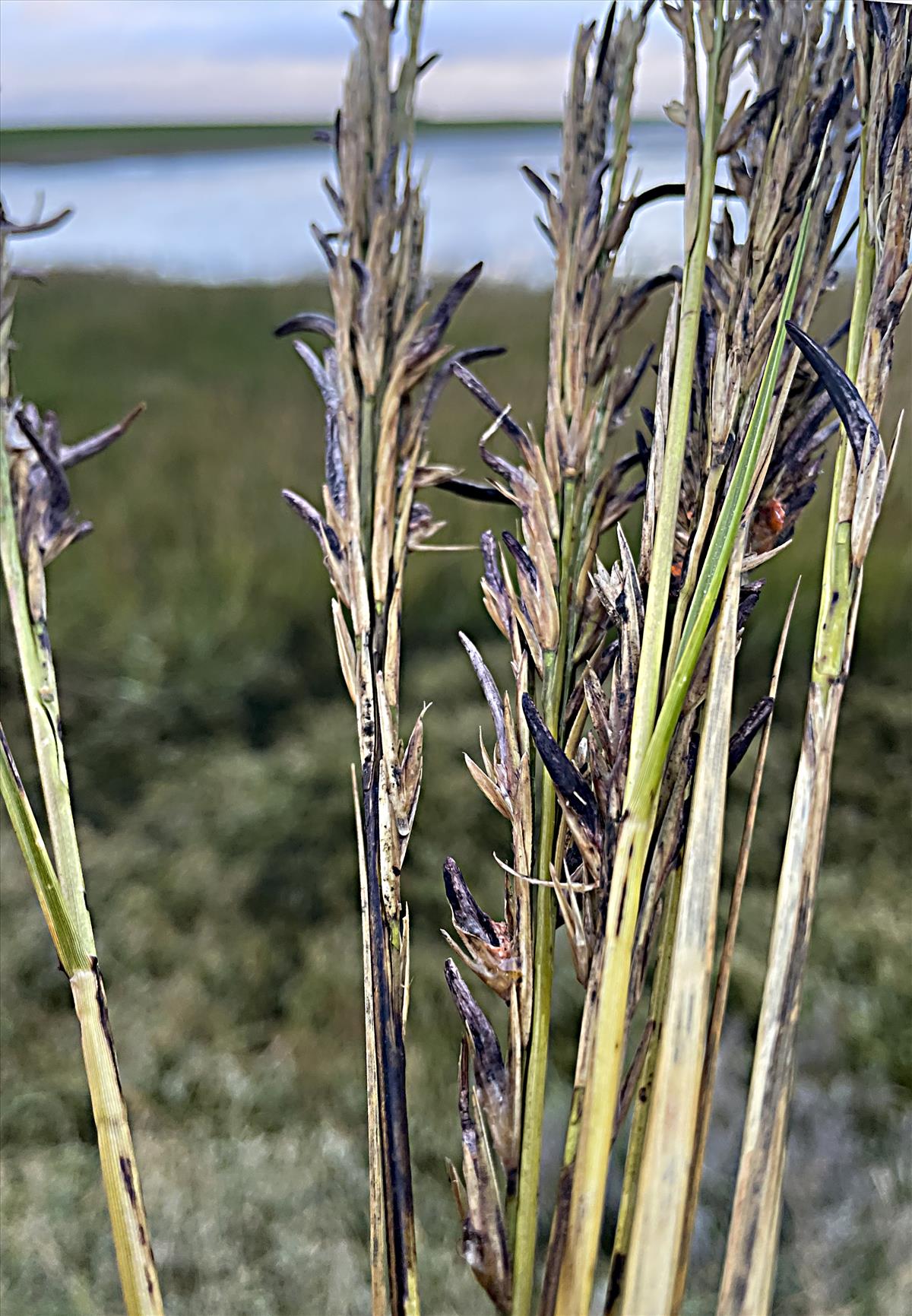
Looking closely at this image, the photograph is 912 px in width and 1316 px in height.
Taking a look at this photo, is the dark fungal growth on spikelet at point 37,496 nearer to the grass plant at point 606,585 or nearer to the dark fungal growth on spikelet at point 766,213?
the grass plant at point 606,585

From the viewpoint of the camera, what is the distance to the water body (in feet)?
1.22

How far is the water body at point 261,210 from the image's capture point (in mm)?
370

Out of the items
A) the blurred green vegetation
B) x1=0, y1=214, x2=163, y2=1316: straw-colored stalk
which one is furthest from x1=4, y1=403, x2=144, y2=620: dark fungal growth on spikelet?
the blurred green vegetation

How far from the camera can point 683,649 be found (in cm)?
21

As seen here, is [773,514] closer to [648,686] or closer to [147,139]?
[648,686]

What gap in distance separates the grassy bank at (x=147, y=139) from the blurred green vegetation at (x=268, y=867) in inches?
5.1

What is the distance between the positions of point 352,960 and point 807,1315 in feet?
0.79

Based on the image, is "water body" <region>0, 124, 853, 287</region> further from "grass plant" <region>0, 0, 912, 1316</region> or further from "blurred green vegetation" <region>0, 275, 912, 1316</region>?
"grass plant" <region>0, 0, 912, 1316</region>

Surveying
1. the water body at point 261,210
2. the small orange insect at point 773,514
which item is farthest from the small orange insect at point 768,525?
the water body at point 261,210

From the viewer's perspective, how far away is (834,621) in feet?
0.75

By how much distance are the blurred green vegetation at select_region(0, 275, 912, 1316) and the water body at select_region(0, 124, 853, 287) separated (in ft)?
0.11

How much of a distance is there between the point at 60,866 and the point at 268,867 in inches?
8.9

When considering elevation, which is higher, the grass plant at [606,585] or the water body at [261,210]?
the water body at [261,210]

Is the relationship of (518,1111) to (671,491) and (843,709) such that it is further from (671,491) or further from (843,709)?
(843,709)
